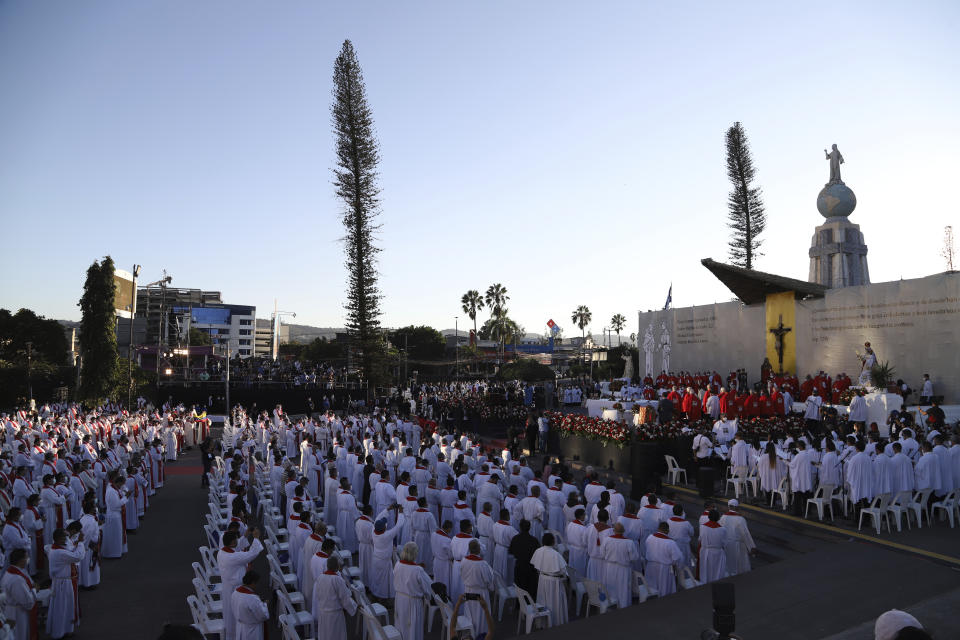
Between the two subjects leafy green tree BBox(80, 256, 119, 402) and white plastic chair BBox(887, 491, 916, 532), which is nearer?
white plastic chair BBox(887, 491, 916, 532)

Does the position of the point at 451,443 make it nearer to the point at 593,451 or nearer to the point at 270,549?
the point at 593,451

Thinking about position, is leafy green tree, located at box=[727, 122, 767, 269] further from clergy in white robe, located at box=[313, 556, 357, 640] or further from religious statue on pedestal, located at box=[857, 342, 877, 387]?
clergy in white robe, located at box=[313, 556, 357, 640]

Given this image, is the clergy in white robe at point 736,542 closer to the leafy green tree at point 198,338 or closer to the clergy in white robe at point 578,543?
the clergy in white robe at point 578,543

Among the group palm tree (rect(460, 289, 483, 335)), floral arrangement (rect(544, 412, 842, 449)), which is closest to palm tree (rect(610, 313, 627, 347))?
palm tree (rect(460, 289, 483, 335))

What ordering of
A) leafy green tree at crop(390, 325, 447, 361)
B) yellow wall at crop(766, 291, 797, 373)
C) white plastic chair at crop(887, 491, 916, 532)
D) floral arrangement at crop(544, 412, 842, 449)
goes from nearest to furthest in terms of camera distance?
white plastic chair at crop(887, 491, 916, 532)
floral arrangement at crop(544, 412, 842, 449)
yellow wall at crop(766, 291, 797, 373)
leafy green tree at crop(390, 325, 447, 361)

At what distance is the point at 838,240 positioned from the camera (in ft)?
106

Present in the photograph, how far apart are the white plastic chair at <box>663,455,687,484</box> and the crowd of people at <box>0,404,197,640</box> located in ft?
42.2

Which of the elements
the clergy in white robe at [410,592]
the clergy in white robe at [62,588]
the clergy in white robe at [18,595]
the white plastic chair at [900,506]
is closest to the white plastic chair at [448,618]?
the clergy in white robe at [410,592]

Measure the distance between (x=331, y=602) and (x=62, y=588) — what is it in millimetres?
3891

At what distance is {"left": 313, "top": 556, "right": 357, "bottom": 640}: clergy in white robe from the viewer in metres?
7.08

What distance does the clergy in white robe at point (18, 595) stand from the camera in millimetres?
7012

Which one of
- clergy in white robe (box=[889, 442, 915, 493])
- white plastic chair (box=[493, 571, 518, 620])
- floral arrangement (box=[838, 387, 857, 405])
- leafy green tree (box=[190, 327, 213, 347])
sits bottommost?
white plastic chair (box=[493, 571, 518, 620])

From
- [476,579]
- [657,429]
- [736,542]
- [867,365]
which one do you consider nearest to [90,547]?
[476,579]

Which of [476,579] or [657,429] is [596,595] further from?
[657,429]
